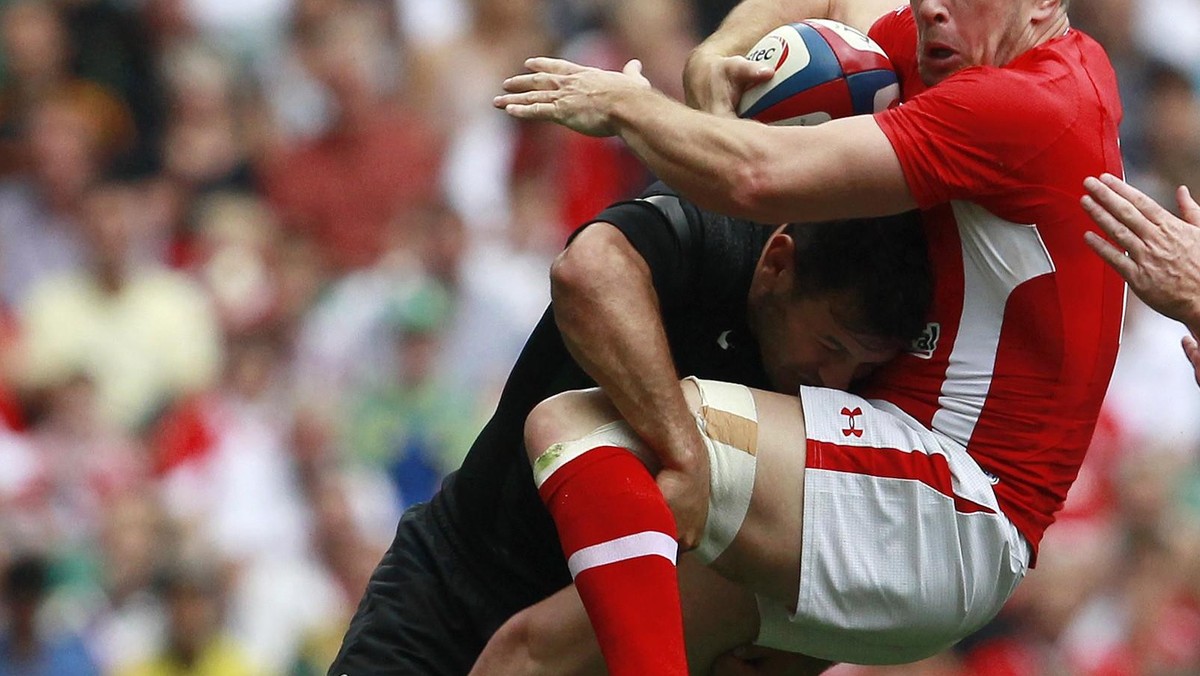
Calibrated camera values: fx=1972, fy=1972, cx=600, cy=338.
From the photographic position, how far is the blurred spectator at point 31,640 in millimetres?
7086

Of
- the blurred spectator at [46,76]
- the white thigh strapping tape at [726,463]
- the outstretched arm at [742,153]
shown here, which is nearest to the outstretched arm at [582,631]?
the white thigh strapping tape at [726,463]

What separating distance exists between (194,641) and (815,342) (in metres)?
3.72

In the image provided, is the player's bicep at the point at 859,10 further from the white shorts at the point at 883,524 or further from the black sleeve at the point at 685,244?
the white shorts at the point at 883,524

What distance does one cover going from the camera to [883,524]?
3938mm

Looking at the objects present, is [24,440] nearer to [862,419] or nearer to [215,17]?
[215,17]

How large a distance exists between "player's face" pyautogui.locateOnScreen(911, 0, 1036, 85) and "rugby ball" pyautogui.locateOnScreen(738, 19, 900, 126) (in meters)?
0.13

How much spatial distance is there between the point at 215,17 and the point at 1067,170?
6.11 m

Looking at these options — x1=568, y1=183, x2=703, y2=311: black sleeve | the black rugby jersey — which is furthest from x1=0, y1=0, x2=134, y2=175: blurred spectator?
x1=568, y1=183, x2=703, y2=311: black sleeve

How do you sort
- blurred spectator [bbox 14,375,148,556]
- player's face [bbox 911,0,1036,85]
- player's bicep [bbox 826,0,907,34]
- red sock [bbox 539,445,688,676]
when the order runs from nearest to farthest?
red sock [bbox 539,445,688,676]
player's face [bbox 911,0,1036,85]
player's bicep [bbox 826,0,907,34]
blurred spectator [bbox 14,375,148,556]

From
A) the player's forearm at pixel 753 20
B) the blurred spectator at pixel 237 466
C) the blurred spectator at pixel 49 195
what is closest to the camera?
the player's forearm at pixel 753 20

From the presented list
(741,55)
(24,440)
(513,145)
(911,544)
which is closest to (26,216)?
(24,440)

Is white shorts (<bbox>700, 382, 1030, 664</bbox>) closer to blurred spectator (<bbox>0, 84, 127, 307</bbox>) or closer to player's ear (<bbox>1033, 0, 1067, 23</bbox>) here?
player's ear (<bbox>1033, 0, 1067, 23</bbox>)

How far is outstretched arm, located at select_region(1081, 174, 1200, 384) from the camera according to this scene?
3.81 meters

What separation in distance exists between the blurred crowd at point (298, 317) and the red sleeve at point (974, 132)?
419 centimetres
